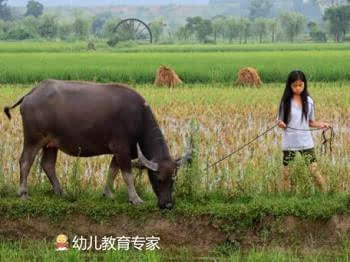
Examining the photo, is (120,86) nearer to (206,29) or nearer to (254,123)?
(254,123)

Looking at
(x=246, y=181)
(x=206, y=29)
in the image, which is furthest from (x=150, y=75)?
(x=206, y=29)

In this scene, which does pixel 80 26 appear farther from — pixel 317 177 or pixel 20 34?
pixel 317 177

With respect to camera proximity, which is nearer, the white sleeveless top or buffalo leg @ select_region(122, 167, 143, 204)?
buffalo leg @ select_region(122, 167, 143, 204)

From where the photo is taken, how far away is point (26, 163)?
623 centimetres

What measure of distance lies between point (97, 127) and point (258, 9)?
12221 centimetres

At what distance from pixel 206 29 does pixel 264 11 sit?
203ft

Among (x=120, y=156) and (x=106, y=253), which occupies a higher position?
(x=120, y=156)

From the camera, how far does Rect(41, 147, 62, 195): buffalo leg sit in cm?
644

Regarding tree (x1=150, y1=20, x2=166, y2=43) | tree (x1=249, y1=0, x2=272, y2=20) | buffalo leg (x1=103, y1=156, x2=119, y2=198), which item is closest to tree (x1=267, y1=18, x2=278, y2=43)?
tree (x1=150, y1=20, x2=166, y2=43)

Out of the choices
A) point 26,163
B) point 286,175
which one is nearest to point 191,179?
point 286,175

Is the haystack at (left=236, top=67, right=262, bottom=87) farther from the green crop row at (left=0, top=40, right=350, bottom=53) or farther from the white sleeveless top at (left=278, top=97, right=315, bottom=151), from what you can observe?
the green crop row at (left=0, top=40, right=350, bottom=53)

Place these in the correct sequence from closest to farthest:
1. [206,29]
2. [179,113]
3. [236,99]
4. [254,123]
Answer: [254,123]
[179,113]
[236,99]
[206,29]

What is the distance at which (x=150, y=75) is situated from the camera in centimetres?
1981

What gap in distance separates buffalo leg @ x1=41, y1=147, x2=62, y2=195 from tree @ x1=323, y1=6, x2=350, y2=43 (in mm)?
54633
